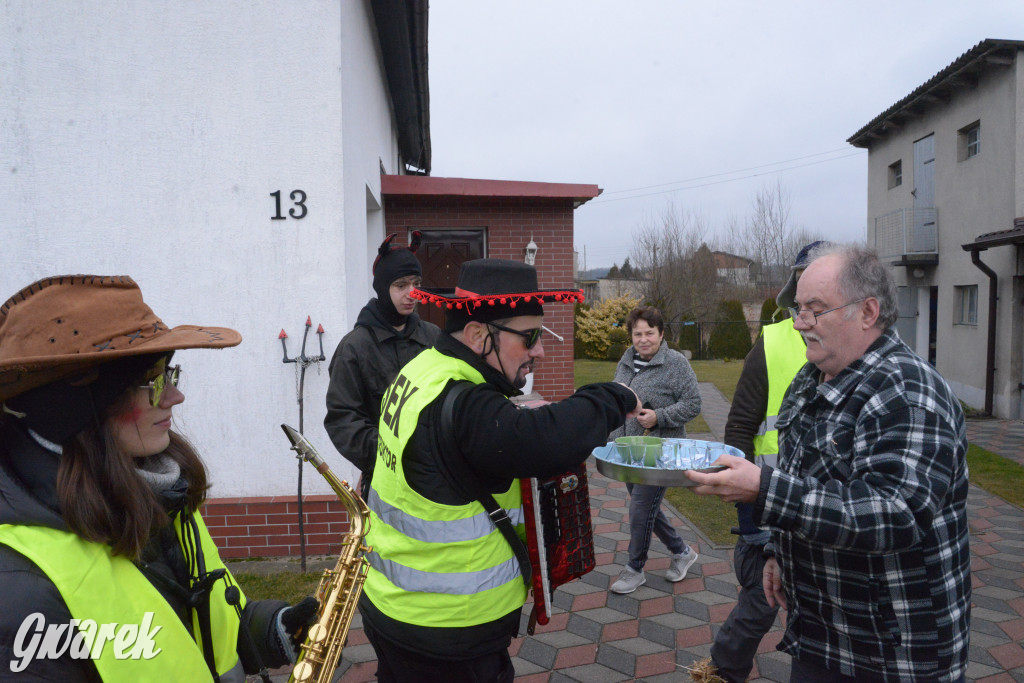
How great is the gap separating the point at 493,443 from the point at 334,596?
961mm

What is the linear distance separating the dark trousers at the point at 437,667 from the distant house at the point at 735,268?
103 ft

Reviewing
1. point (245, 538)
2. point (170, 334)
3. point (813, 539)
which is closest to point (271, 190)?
point (245, 538)

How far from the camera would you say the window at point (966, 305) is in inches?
536

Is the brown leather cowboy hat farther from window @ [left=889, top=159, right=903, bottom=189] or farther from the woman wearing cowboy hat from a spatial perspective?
window @ [left=889, top=159, right=903, bottom=189]

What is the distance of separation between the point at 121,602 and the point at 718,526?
4.93 meters

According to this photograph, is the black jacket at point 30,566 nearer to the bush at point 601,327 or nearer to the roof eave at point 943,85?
the roof eave at point 943,85

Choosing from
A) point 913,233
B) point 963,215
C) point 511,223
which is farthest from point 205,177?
point 913,233

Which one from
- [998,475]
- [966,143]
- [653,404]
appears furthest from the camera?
[966,143]

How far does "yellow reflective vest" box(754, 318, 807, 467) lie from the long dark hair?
2.66 metres

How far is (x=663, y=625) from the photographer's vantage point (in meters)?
3.67

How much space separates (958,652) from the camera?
1740mm

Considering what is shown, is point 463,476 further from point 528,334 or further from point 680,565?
point 680,565

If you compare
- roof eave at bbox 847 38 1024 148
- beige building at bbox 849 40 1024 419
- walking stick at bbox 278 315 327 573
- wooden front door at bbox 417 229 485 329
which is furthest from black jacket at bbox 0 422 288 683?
roof eave at bbox 847 38 1024 148

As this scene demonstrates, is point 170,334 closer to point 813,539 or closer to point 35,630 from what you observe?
point 35,630
